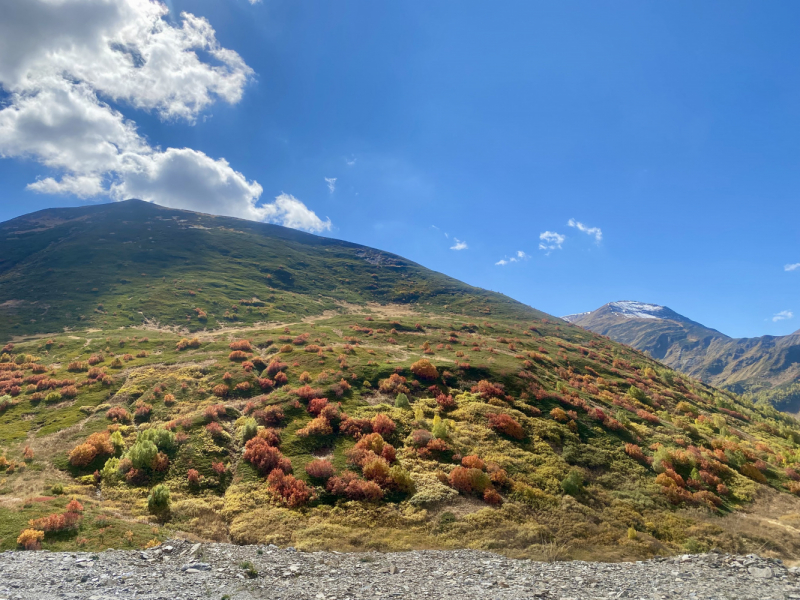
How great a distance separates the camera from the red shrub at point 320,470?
25359 mm

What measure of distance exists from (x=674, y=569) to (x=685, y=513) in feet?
31.1

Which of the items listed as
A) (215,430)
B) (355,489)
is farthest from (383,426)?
(215,430)

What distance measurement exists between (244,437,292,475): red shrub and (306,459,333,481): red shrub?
1653mm

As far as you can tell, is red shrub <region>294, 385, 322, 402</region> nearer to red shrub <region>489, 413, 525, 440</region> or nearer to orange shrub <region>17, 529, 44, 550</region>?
red shrub <region>489, 413, 525, 440</region>

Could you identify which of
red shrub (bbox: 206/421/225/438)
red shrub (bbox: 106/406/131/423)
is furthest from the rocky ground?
red shrub (bbox: 106/406/131/423)

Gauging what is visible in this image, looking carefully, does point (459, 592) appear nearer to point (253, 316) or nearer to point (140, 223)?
point (253, 316)

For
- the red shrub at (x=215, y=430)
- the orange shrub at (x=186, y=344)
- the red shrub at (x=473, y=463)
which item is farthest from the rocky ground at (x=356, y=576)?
the orange shrub at (x=186, y=344)

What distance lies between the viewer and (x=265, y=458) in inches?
1044

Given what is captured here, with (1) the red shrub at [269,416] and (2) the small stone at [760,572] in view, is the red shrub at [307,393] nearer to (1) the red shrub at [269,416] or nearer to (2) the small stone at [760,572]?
(1) the red shrub at [269,416]

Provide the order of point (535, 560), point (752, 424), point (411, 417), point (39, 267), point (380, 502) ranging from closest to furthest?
point (535, 560) → point (380, 502) → point (411, 417) → point (752, 424) → point (39, 267)

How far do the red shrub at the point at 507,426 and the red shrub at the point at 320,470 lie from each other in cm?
1648

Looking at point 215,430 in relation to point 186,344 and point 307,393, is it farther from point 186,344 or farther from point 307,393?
point 186,344

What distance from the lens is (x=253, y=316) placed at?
287 feet

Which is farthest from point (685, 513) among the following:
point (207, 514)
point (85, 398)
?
point (85, 398)
